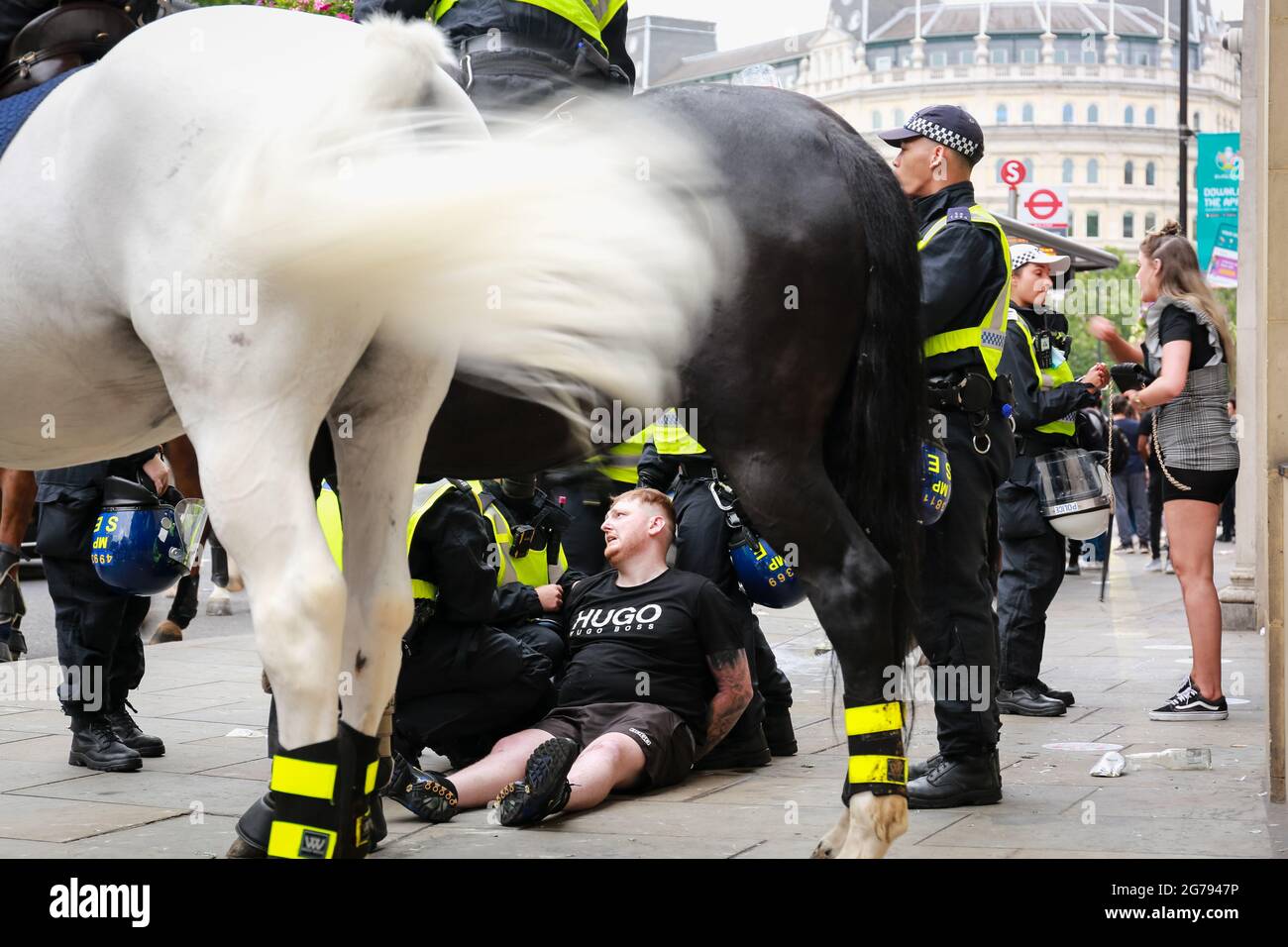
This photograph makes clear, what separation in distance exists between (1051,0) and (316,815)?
11083 cm

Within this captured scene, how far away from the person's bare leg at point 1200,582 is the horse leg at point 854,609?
3415mm

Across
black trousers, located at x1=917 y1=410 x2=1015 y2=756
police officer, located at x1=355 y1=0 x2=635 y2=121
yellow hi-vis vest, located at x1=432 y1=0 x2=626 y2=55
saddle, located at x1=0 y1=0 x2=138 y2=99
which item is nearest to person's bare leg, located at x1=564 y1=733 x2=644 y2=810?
black trousers, located at x1=917 y1=410 x2=1015 y2=756

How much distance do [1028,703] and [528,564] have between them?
2531mm

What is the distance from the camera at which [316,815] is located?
3.29 meters

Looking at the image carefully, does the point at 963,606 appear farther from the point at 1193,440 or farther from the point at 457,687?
the point at 1193,440

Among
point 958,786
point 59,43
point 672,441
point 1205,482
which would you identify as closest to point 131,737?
point 672,441

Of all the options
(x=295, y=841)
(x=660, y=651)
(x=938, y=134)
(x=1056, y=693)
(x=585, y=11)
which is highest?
(x=585, y=11)

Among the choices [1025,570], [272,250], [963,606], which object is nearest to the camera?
[272,250]

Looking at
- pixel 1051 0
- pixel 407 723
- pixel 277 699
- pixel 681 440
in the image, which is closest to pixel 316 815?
pixel 277 699

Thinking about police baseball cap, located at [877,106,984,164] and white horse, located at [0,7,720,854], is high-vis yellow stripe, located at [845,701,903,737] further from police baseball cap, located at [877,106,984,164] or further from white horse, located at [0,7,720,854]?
police baseball cap, located at [877,106,984,164]

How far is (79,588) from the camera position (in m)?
5.77

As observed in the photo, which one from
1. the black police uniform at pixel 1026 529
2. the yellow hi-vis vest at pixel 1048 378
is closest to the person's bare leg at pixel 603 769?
the black police uniform at pixel 1026 529

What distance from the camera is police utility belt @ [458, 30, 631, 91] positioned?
13.5 ft

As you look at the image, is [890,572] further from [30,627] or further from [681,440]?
[30,627]
